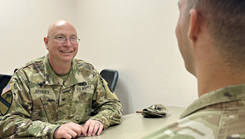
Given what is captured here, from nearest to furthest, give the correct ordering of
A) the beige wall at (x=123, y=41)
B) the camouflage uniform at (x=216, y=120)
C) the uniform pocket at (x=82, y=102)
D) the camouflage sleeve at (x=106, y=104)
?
1. the camouflage uniform at (x=216, y=120)
2. the camouflage sleeve at (x=106, y=104)
3. the uniform pocket at (x=82, y=102)
4. the beige wall at (x=123, y=41)

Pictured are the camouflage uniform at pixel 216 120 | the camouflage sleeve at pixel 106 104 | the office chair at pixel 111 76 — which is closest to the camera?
the camouflage uniform at pixel 216 120

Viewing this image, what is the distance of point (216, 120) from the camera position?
369 millimetres

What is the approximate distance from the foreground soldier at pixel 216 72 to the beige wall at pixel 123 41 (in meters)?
1.26

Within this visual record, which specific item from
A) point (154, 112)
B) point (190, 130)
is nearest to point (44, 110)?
point (154, 112)

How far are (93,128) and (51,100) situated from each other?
1.44 ft

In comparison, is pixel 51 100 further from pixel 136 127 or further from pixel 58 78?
pixel 136 127

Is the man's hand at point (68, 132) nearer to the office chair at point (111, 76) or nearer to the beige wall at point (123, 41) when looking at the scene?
the beige wall at point (123, 41)

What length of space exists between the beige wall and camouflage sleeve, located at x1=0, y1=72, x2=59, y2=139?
1088 mm

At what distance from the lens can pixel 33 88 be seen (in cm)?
135

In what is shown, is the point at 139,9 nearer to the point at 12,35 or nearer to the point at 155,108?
the point at 155,108

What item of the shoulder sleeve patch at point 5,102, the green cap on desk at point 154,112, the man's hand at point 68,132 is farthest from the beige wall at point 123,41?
the shoulder sleeve patch at point 5,102

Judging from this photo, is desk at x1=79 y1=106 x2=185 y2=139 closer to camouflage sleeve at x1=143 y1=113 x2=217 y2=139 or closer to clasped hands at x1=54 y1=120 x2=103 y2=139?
clasped hands at x1=54 y1=120 x2=103 y2=139

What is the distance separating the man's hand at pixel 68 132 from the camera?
1032 mm

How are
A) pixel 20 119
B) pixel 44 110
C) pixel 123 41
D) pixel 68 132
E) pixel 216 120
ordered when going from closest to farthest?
pixel 216 120 → pixel 68 132 → pixel 20 119 → pixel 44 110 → pixel 123 41
